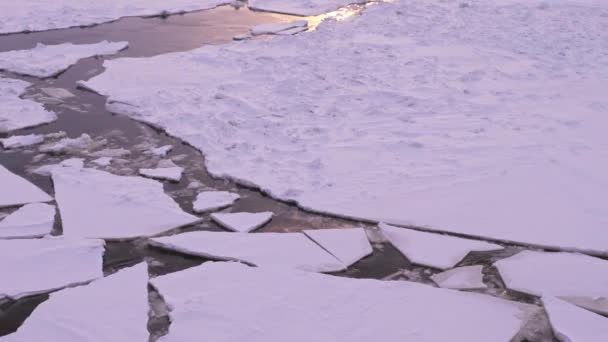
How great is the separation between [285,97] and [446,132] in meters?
2.05

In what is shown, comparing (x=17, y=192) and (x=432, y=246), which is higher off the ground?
(x=17, y=192)

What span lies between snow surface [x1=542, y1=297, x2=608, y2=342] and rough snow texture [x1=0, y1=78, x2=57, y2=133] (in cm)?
541

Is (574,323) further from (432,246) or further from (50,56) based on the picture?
(50,56)

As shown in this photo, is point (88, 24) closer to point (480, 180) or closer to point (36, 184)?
point (36, 184)

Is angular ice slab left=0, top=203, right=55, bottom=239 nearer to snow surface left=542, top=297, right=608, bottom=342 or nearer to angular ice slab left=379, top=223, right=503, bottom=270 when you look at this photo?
angular ice slab left=379, top=223, right=503, bottom=270

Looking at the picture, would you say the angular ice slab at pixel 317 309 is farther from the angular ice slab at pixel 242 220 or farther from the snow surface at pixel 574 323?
the angular ice slab at pixel 242 220

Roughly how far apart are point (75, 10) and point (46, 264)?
9386 millimetres

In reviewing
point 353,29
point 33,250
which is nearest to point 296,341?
point 33,250

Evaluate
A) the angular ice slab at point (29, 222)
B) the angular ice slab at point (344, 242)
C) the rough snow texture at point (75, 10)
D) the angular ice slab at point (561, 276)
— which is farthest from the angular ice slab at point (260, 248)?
the rough snow texture at point (75, 10)

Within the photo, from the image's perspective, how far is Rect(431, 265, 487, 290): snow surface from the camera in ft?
13.1

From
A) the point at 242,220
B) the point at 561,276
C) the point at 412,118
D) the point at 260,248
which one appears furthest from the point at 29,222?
the point at 412,118

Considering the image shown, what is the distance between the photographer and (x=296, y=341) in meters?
3.46

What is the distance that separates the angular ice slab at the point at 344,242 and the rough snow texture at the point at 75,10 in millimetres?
8504

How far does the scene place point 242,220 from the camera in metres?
4.79
